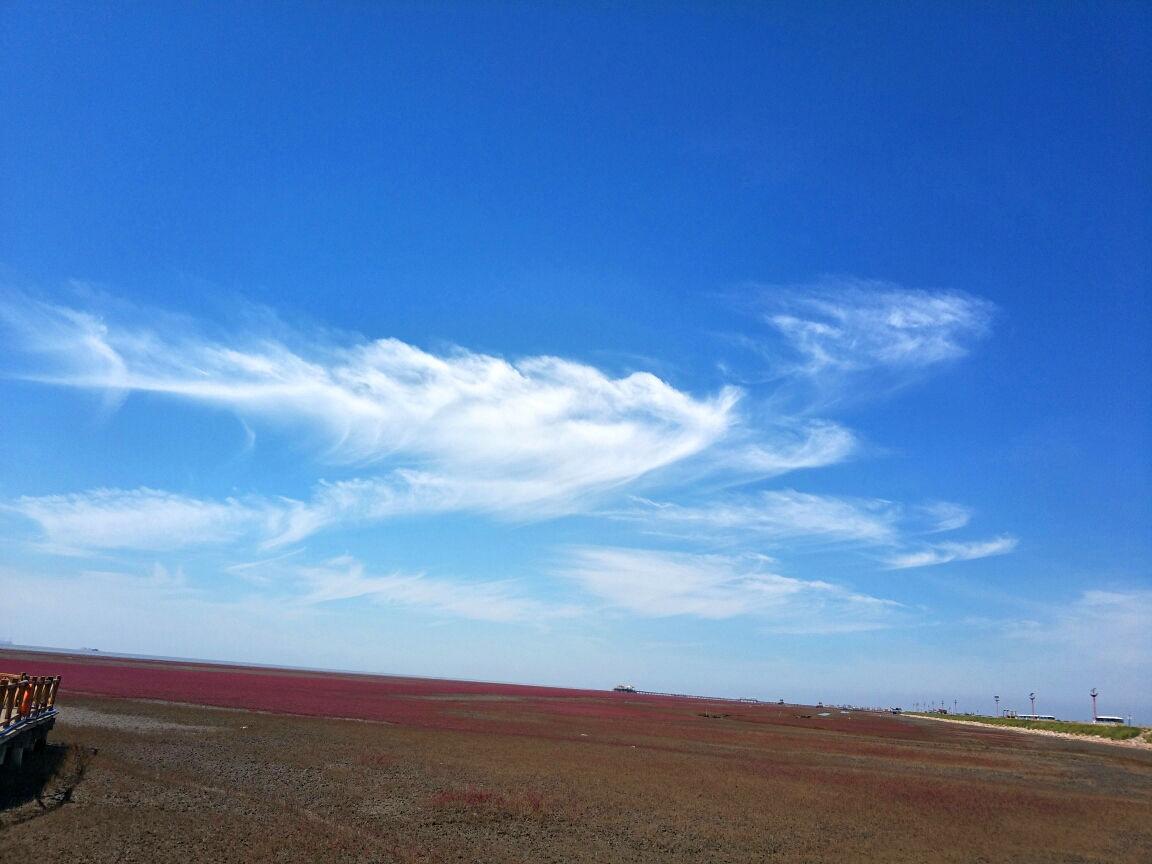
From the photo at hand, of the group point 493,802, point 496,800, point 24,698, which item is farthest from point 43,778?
point 496,800

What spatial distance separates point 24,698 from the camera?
762 inches

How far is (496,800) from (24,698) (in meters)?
12.5

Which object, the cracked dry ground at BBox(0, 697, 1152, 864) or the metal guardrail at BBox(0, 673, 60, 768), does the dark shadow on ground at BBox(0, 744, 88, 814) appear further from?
the metal guardrail at BBox(0, 673, 60, 768)

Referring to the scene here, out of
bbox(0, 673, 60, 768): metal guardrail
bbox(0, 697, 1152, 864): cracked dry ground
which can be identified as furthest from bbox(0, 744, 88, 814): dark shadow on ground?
bbox(0, 673, 60, 768): metal guardrail

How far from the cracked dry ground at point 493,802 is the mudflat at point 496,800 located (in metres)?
0.08

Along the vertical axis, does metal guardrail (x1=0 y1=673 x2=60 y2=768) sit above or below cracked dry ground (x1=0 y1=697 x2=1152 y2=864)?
above

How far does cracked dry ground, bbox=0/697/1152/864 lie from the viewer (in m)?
15.1

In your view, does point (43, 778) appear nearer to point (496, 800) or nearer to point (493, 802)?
point (493, 802)

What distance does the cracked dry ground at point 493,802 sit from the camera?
49.5 ft

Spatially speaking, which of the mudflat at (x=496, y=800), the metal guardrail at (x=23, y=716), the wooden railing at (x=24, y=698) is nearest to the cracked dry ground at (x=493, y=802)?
the mudflat at (x=496, y=800)

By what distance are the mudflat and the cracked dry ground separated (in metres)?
0.08

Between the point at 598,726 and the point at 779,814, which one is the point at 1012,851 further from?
the point at 598,726

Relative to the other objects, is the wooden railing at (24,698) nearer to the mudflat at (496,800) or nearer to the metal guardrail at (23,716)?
the metal guardrail at (23,716)

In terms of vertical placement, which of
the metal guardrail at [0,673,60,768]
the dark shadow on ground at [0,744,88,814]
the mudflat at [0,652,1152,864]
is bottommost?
the mudflat at [0,652,1152,864]
